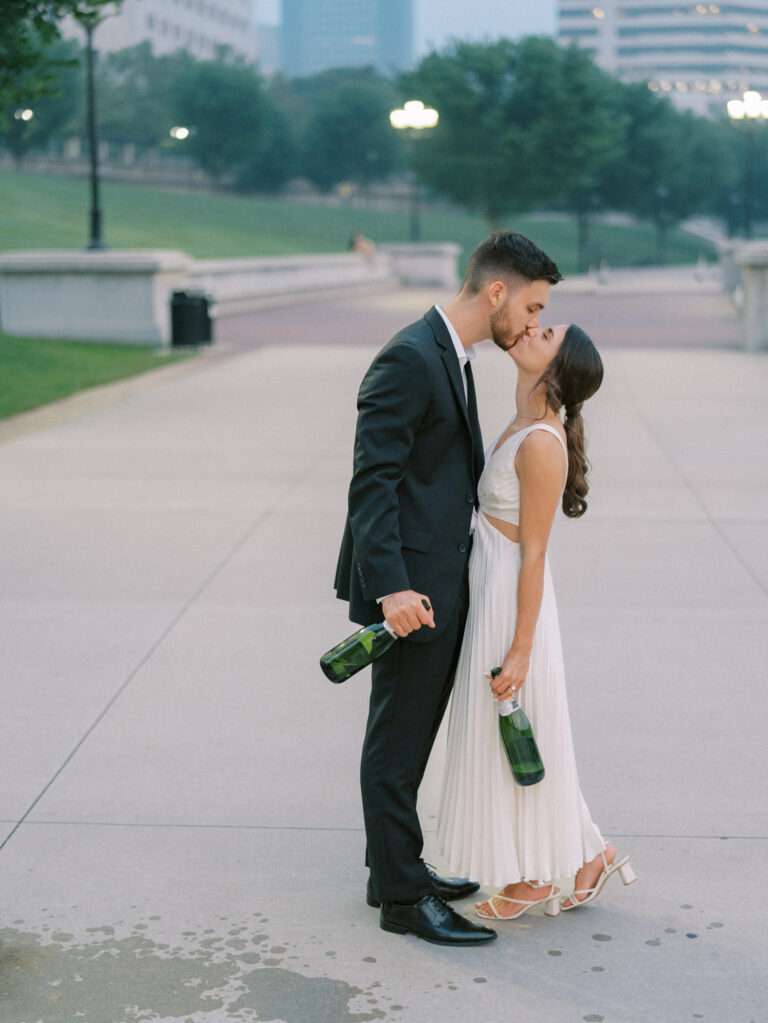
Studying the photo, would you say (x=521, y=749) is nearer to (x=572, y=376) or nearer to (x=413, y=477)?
(x=413, y=477)

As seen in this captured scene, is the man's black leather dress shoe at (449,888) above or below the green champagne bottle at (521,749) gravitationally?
below

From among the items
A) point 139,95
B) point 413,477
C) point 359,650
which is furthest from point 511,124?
point 359,650

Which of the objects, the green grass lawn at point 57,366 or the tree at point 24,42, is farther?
the green grass lawn at point 57,366

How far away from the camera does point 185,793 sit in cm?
537

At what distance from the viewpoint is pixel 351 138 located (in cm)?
10512

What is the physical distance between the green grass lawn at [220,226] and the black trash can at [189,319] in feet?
81.9

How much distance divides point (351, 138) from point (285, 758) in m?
103

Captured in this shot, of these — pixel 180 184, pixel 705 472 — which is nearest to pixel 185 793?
pixel 705 472

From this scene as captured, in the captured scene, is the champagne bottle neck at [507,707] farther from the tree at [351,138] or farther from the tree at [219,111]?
the tree at [351,138]

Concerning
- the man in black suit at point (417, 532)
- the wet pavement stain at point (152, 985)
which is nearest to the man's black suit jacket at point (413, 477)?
the man in black suit at point (417, 532)

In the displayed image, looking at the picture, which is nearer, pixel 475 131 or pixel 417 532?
pixel 417 532

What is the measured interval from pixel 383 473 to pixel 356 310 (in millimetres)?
34148

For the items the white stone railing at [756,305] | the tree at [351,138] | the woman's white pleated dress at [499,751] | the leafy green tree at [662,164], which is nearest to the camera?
the woman's white pleated dress at [499,751]

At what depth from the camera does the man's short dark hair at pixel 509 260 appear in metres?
3.87
